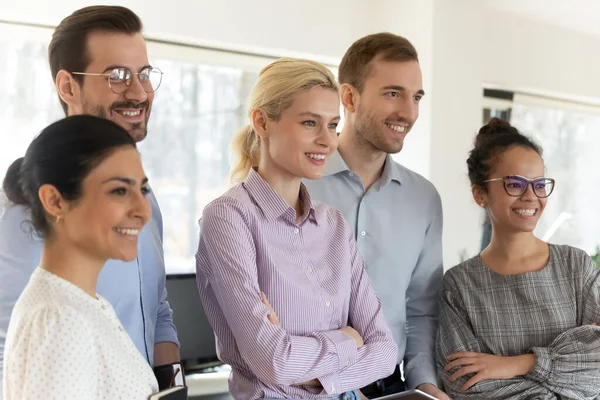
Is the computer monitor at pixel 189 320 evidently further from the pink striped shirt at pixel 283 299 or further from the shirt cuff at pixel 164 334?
the pink striped shirt at pixel 283 299

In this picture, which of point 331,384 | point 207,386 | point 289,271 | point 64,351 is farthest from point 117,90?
point 207,386

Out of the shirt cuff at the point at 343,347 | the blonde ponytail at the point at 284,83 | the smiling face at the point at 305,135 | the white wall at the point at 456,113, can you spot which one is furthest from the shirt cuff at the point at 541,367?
the white wall at the point at 456,113

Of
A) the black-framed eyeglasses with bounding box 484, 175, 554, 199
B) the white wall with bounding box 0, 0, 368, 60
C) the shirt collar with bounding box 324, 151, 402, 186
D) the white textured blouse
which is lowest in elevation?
the white textured blouse

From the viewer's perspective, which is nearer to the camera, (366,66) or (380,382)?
(380,382)

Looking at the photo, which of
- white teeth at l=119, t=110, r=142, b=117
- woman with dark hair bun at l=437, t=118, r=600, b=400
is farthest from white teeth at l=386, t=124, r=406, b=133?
white teeth at l=119, t=110, r=142, b=117

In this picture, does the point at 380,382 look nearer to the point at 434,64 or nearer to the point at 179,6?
the point at 179,6

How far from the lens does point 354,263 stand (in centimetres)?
180

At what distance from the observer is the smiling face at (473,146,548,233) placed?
2088 millimetres

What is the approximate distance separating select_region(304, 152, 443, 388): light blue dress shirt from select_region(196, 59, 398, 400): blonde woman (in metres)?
0.32

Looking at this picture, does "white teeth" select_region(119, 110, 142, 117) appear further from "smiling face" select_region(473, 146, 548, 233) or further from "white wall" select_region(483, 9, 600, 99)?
"white wall" select_region(483, 9, 600, 99)

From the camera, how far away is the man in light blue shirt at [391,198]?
6.94 ft

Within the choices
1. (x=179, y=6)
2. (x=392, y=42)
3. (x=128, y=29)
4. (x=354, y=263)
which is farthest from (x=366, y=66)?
(x=179, y=6)

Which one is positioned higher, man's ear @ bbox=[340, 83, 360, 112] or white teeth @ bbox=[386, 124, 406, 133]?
man's ear @ bbox=[340, 83, 360, 112]

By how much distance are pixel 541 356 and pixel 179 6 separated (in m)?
2.60
